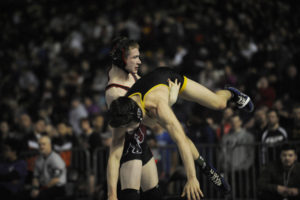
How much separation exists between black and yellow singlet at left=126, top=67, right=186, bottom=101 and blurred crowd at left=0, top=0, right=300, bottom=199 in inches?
84.0

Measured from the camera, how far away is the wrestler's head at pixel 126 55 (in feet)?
22.2

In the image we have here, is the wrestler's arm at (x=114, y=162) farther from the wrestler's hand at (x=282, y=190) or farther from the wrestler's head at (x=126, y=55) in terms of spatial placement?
the wrestler's hand at (x=282, y=190)

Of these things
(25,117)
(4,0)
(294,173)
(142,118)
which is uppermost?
(4,0)

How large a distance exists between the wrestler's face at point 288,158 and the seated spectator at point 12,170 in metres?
4.43

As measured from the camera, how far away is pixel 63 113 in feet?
44.0

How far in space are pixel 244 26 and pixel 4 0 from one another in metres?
9.23

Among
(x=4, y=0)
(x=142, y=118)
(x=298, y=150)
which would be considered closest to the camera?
(x=142, y=118)

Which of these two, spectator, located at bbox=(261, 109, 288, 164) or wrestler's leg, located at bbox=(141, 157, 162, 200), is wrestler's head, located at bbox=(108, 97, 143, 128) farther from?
spectator, located at bbox=(261, 109, 288, 164)

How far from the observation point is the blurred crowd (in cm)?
1027

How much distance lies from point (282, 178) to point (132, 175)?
9.72 feet

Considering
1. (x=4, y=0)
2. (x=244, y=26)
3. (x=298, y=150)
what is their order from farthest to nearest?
(x=4, y=0)
(x=244, y=26)
(x=298, y=150)

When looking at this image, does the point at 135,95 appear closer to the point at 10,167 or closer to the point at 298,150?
the point at 298,150

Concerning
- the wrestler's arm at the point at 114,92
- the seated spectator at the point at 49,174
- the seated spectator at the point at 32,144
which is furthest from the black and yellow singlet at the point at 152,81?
the seated spectator at the point at 32,144

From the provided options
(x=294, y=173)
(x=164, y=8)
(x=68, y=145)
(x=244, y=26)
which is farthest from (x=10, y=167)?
(x=164, y=8)
